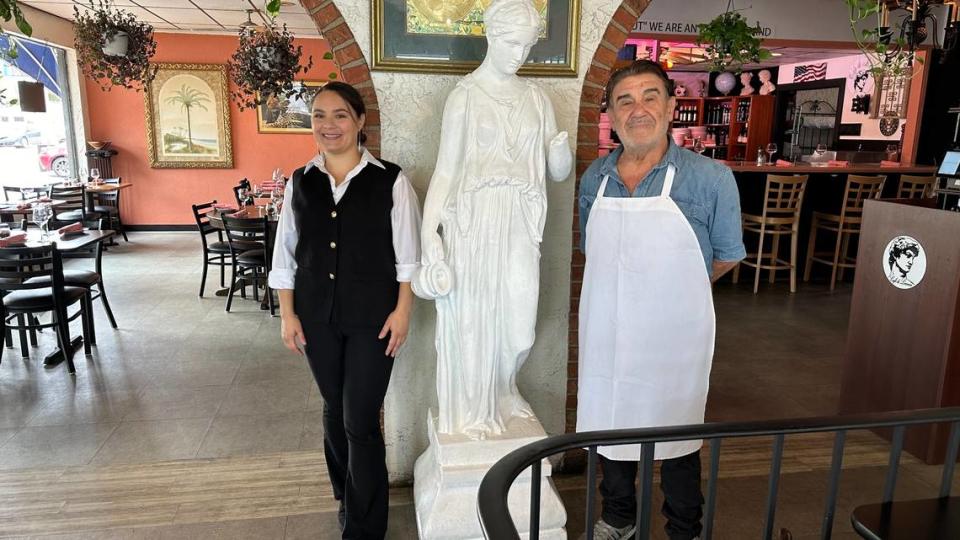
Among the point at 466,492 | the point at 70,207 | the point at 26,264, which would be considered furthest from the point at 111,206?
the point at 466,492

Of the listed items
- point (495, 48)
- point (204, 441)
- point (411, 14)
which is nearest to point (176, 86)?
point (204, 441)

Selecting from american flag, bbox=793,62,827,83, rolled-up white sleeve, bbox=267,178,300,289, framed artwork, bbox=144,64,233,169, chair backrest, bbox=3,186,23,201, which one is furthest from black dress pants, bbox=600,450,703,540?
american flag, bbox=793,62,827,83

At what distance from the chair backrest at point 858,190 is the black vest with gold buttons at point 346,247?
258 inches

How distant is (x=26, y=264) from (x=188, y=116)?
21.6ft

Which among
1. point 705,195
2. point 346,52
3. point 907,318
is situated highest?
point 346,52

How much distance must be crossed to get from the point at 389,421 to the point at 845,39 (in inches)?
319

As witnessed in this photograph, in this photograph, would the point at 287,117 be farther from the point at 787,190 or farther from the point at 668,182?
the point at 668,182

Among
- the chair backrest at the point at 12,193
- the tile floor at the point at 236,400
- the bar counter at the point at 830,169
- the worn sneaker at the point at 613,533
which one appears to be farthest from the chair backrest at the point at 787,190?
Result: the chair backrest at the point at 12,193

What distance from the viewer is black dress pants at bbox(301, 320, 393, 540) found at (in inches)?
94.0

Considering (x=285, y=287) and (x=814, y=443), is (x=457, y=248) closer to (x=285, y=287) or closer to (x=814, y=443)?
(x=285, y=287)

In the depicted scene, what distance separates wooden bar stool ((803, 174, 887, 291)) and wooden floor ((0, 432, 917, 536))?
170 inches

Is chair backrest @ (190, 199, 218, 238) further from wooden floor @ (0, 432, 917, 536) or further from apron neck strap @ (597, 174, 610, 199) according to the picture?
apron neck strap @ (597, 174, 610, 199)

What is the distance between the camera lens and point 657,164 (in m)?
2.19

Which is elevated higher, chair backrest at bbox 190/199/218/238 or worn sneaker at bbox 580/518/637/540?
chair backrest at bbox 190/199/218/238
